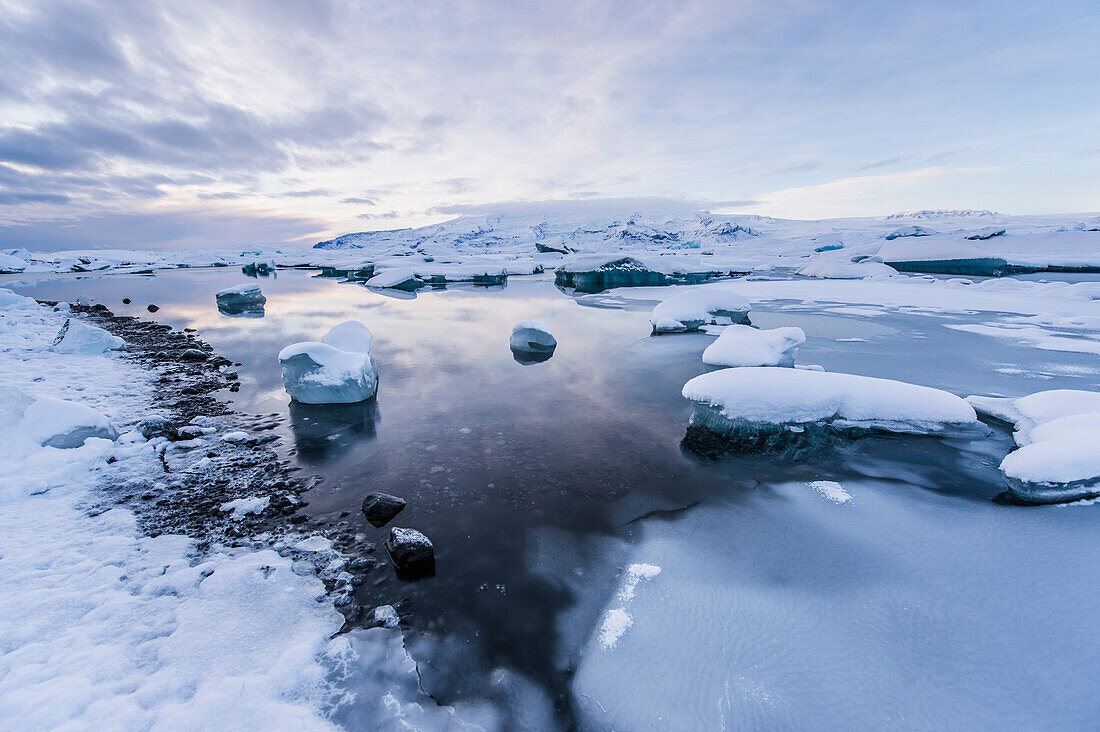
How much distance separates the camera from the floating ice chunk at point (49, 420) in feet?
12.7

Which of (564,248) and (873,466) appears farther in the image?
(564,248)

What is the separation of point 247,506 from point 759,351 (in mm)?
6202

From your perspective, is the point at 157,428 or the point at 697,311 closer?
the point at 157,428

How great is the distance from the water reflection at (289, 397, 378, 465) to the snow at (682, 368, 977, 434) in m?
3.64

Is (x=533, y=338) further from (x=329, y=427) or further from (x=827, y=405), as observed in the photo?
(x=827, y=405)

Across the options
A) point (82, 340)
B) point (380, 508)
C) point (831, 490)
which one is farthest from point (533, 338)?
point (82, 340)

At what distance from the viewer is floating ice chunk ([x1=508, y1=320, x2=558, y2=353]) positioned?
28.0 feet

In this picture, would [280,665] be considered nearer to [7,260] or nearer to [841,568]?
[841,568]

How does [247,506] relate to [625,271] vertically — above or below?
above

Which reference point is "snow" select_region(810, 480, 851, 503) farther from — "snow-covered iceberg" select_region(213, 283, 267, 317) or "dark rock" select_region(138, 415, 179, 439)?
"snow-covered iceberg" select_region(213, 283, 267, 317)

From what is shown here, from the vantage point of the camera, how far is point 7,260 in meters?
37.3

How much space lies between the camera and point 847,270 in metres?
22.3

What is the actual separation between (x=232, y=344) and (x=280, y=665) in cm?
898

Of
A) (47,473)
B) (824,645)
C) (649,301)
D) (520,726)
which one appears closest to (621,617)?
(520,726)
